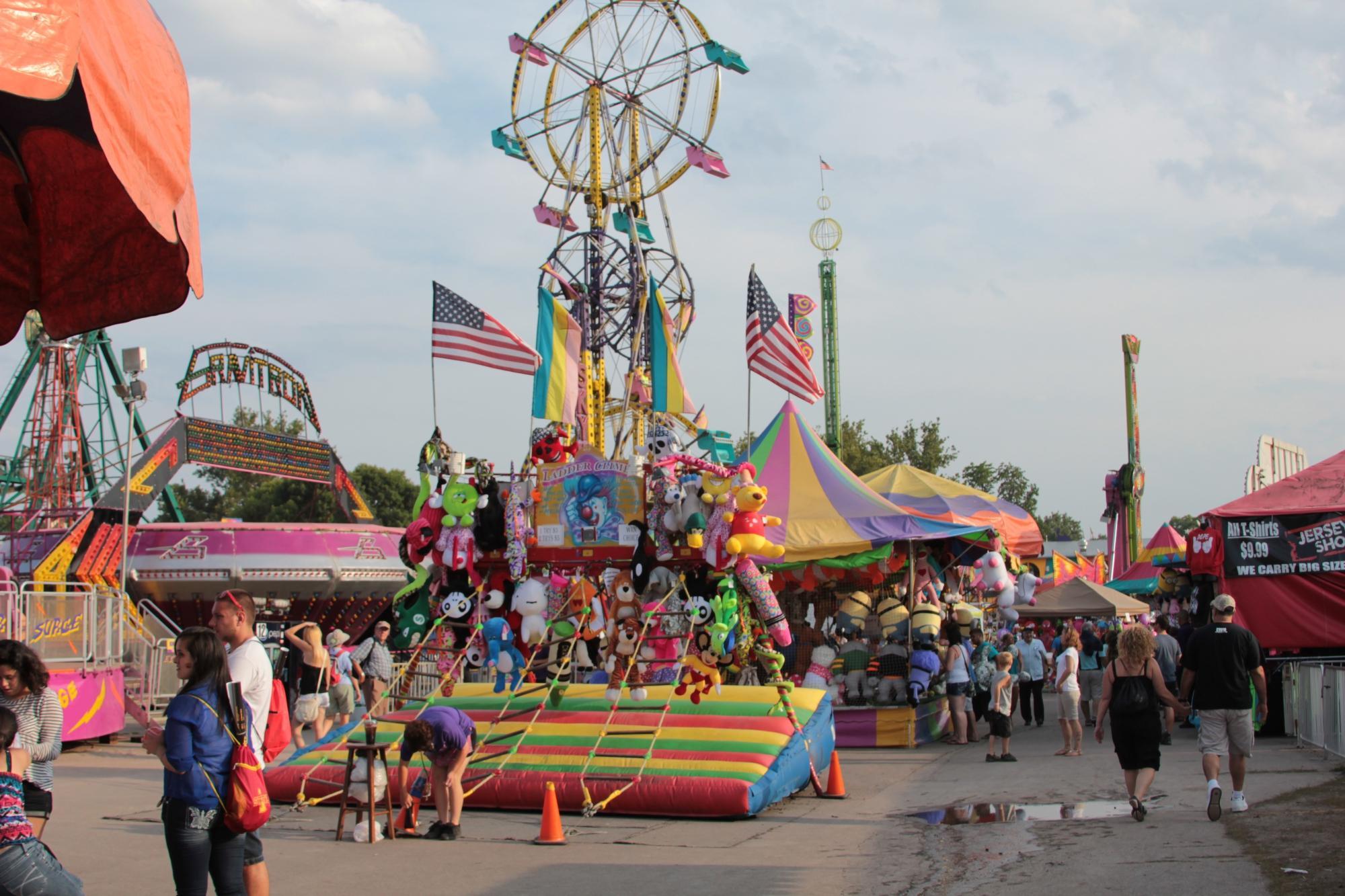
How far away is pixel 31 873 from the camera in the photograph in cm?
493

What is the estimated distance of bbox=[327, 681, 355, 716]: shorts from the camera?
49.6 feet

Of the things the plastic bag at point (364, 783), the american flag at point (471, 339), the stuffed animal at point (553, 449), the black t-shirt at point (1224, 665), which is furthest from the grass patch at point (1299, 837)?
the american flag at point (471, 339)

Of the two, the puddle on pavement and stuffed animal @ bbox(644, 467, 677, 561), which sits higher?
stuffed animal @ bbox(644, 467, 677, 561)

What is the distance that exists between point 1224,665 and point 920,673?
785 centimetres

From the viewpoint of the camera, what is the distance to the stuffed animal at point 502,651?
1374 centimetres

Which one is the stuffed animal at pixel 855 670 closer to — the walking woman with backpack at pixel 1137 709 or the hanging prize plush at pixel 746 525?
the hanging prize plush at pixel 746 525

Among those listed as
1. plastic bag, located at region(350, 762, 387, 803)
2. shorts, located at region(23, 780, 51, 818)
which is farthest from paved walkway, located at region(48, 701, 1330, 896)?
shorts, located at region(23, 780, 51, 818)

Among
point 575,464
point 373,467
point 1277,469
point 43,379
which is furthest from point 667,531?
point 373,467

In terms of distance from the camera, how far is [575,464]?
14.3m

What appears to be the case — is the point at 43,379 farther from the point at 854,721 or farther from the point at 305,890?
the point at 305,890

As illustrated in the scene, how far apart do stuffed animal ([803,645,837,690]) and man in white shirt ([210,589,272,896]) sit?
1131cm

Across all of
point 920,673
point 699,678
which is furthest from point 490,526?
point 920,673

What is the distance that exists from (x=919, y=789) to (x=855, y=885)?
5.11 m

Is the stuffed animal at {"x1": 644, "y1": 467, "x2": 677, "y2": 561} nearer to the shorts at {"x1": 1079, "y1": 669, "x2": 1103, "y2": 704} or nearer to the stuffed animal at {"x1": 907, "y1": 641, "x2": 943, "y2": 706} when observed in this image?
the stuffed animal at {"x1": 907, "y1": 641, "x2": 943, "y2": 706}
